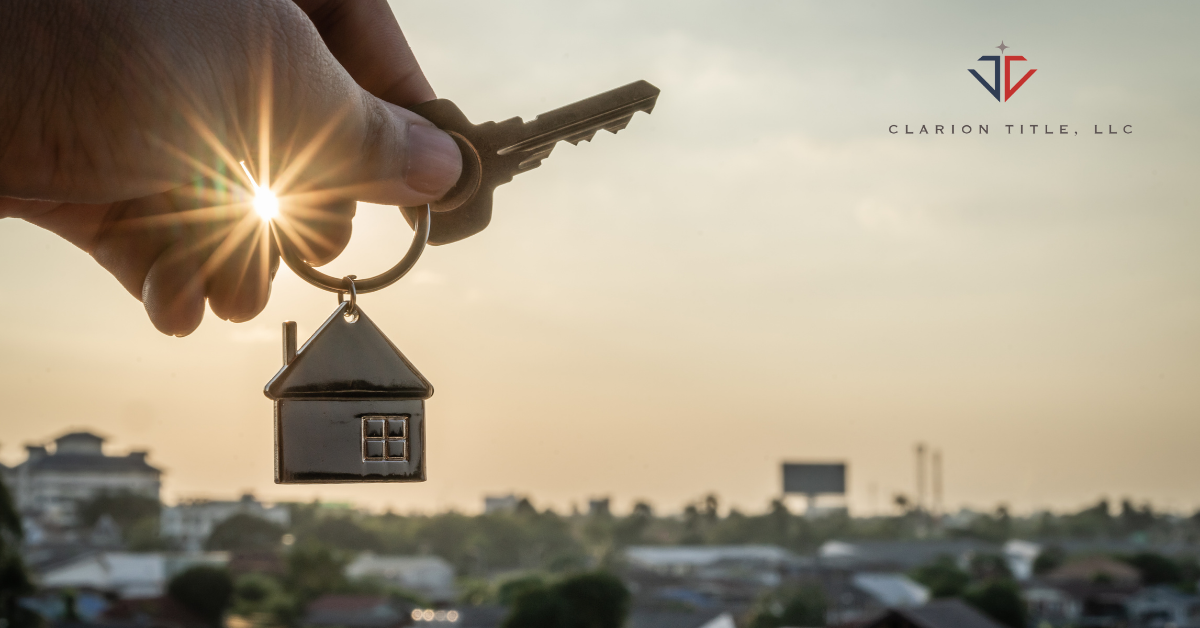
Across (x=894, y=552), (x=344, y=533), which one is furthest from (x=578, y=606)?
(x=894, y=552)

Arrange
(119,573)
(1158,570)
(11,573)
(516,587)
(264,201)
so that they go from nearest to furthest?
(264,201), (11,573), (516,587), (119,573), (1158,570)

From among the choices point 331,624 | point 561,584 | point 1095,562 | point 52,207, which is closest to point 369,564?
point 331,624

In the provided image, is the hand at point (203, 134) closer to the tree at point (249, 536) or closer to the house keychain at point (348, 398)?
the house keychain at point (348, 398)

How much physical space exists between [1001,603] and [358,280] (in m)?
26.6

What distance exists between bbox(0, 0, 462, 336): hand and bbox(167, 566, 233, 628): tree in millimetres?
30382

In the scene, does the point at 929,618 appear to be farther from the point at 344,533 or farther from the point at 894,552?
the point at 894,552

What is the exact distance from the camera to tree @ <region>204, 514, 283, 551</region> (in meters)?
34.9

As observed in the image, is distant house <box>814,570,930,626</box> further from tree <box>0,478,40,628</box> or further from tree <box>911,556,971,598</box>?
tree <box>0,478,40,628</box>

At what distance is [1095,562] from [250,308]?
3619cm

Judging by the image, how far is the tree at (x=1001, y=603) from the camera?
975 inches

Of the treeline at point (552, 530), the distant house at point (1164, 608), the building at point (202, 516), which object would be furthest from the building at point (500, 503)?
the distant house at point (1164, 608)

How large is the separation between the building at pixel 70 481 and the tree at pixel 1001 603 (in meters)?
25.1

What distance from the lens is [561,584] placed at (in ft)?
85.2

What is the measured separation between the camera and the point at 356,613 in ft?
90.9
